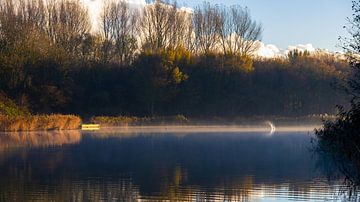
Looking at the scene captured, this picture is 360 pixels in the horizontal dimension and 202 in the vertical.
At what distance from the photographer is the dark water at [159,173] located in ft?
44.6

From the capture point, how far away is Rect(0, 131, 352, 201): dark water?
44.6ft

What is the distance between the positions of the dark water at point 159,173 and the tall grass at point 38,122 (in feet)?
28.1

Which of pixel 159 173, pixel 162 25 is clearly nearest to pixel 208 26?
pixel 162 25

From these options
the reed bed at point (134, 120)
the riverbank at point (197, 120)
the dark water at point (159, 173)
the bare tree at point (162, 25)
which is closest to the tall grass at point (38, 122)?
the reed bed at point (134, 120)

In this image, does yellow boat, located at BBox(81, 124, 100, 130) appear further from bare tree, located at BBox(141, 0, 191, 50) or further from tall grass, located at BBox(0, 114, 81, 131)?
bare tree, located at BBox(141, 0, 191, 50)

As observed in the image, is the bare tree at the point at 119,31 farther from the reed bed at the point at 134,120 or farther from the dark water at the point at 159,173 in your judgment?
the dark water at the point at 159,173

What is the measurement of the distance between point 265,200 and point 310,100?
38.3 metres

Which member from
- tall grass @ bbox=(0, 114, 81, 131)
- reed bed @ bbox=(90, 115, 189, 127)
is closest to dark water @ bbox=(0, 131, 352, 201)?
tall grass @ bbox=(0, 114, 81, 131)

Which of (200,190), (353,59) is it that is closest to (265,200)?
(200,190)

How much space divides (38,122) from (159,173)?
22506mm

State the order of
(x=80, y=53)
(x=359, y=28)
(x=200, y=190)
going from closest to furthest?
(x=359, y=28)
(x=200, y=190)
(x=80, y=53)

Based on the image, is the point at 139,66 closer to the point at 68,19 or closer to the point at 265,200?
the point at 68,19

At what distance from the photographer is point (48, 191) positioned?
45.1 ft

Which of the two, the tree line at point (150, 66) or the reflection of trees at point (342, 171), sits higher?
the tree line at point (150, 66)
